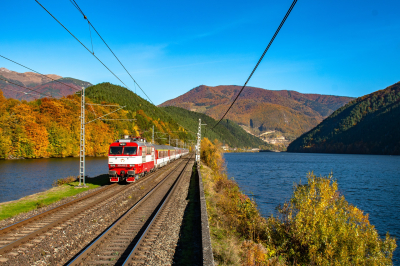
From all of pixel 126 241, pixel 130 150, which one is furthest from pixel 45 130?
pixel 126 241

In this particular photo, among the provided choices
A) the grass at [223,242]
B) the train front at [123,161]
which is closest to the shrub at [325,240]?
the grass at [223,242]

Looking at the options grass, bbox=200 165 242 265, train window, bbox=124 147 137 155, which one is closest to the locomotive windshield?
train window, bbox=124 147 137 155

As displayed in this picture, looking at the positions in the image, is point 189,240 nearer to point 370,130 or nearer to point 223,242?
point 223,242

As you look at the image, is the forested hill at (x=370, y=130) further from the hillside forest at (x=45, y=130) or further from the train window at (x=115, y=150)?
the train window at (x=115, y=150)

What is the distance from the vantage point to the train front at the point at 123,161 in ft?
70.9

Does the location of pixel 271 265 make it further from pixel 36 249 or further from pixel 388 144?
pixel 388 144

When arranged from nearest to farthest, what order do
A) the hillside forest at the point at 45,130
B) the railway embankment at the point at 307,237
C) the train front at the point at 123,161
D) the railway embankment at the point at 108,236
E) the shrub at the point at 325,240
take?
the railway embankment at the point at 108,236
the railway embankment at the point at 307,237
the shrub at the point at 325,240
the train front at the point at 123,161
the hillside forest at the point at 45,130

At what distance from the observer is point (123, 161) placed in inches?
859

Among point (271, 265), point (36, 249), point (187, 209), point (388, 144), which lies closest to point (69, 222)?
point (36, 249)

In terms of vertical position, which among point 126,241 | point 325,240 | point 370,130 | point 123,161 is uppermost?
point 370,130

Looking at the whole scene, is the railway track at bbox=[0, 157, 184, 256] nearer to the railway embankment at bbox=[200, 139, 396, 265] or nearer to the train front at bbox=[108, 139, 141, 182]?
the railway embankment at bbox=[200, 139, 396, 265]

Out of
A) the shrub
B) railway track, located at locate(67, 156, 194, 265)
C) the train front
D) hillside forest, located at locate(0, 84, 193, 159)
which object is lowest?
the shrub

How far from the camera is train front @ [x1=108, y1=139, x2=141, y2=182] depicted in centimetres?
2162

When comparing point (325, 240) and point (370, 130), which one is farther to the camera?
point (370, 130)
